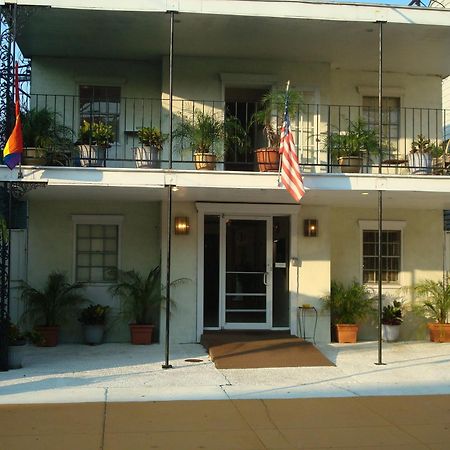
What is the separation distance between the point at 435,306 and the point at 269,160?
5088 mm

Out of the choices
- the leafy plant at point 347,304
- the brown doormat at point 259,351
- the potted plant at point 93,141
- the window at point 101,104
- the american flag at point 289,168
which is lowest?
the brown doormat at point 259,351

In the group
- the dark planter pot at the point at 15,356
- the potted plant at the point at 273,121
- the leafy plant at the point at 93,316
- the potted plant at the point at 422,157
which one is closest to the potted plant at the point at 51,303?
the leafy plant at the point at 93,316

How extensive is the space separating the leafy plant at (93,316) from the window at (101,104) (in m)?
3.66

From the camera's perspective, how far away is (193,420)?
6.93 meters

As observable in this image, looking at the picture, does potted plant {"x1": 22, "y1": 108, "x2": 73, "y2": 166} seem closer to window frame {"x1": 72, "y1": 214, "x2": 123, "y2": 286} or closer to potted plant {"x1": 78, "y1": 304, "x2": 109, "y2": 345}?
window frame {"x1": 72, "y1": 214, "x2": 123, "y2": 286}

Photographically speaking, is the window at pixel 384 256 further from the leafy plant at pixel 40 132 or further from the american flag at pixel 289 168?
the leafy plant at pixel 40 132

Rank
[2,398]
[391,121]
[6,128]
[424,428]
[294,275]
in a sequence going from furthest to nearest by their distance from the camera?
[391,121], [294,275], [6,128], [2,398], [424,428]

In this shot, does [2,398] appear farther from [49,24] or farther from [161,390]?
[49,24]

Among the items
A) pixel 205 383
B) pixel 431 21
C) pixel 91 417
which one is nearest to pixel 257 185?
pixel 205 383

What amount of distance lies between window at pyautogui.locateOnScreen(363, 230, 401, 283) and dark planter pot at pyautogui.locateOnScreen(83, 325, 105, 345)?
5.56 meters

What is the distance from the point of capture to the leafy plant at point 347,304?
1253 cm

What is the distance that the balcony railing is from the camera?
11602 mm

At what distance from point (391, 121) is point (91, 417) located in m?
9.36

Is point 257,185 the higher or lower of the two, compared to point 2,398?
higher
